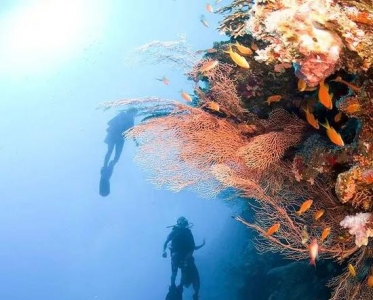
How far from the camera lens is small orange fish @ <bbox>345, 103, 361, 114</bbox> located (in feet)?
11.0

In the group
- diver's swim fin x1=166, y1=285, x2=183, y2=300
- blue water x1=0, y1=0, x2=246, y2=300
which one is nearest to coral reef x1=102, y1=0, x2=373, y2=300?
diver's swim fin x1=166, y1=285, x2=183, y2=300

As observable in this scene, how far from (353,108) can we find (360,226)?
48.4 inches

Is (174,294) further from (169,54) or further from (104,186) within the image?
(169,54)

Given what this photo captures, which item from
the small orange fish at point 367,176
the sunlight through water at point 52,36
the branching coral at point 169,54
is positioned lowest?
the sunlight through water at point 52,36

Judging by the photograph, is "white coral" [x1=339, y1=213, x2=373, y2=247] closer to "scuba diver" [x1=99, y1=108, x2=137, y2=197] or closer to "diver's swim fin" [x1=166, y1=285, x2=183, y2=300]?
"diver's swim fin" [x1=166, y1=285, x2=183, y2=300]

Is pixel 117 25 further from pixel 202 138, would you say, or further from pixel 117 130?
pixel 202 138

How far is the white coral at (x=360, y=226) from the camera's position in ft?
11.5

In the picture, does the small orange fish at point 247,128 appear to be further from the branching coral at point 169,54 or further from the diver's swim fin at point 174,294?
the diver's swim fin at point 174,294

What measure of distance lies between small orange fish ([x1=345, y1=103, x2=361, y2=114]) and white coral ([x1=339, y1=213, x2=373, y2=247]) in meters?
1.12

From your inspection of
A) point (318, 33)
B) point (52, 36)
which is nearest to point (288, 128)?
point (318, 33)

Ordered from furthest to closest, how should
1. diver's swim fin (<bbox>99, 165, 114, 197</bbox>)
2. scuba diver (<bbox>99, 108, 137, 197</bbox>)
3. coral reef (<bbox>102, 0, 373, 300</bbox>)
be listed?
diver's swim fin (<bbox>99, 165, 114, 197</bbox>)
scuba diver (<bbox>99, 108, 137, 197</bbox>)
coral reef (<bbox>102, 0, 373, 300</bbox>)

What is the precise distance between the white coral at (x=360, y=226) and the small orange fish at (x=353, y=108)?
3.66ft

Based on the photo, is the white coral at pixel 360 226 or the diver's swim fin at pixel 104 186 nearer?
the white coral at pixel 360 226

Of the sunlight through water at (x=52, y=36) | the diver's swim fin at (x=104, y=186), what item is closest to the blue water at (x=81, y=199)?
the sunlight through water at (x=52, y=36)
